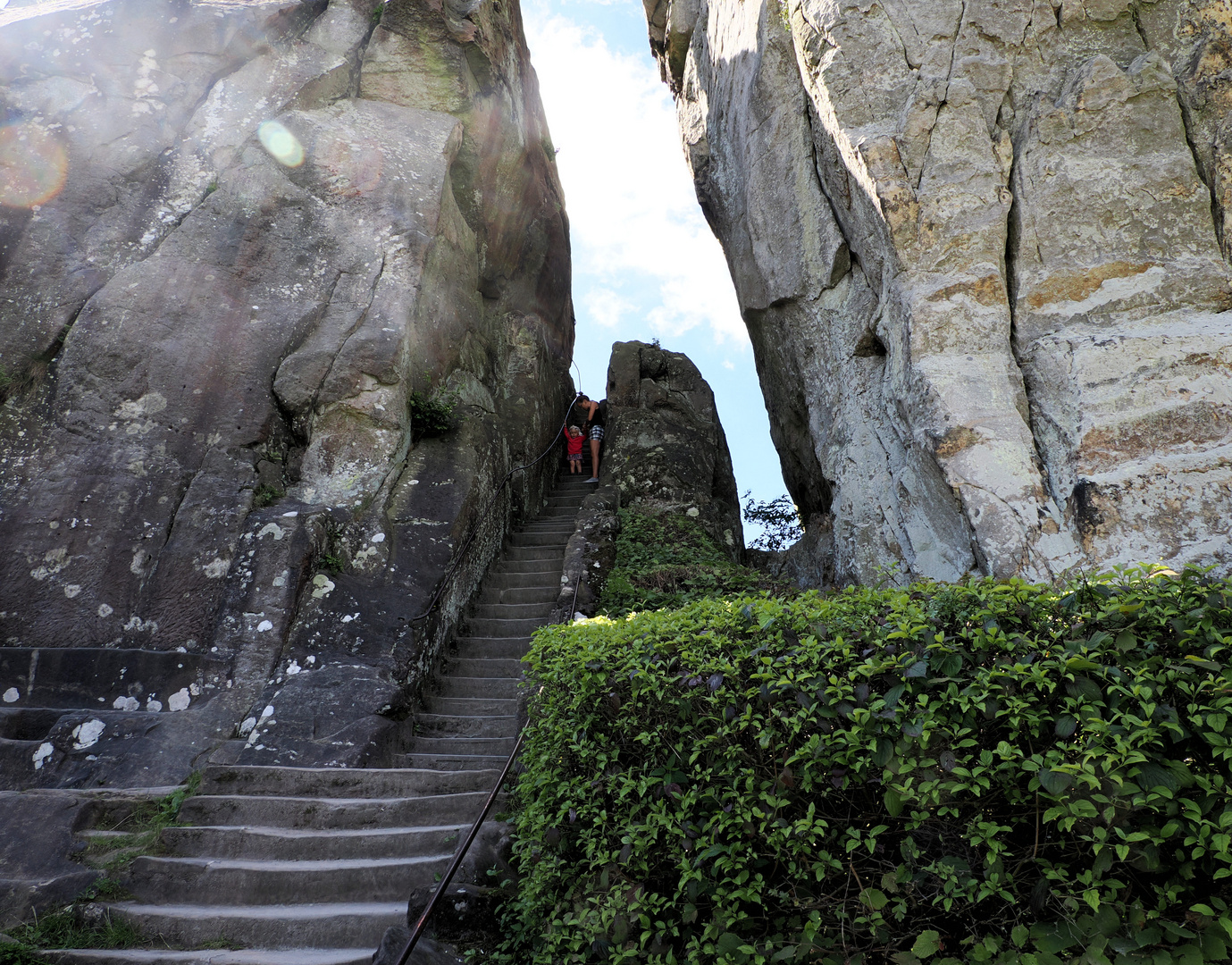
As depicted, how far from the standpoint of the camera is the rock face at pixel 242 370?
6637 millimetres

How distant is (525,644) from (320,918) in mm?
3818

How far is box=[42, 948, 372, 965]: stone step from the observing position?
4008 mm

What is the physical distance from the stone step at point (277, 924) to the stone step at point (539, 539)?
239 inches

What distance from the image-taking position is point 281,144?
380 inches

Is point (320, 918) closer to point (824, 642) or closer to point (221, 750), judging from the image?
point (221, 750)

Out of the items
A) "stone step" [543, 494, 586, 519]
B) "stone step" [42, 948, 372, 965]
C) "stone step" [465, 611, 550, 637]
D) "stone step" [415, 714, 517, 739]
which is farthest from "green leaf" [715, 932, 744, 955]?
"stone step" [543, 494, 586, 519]

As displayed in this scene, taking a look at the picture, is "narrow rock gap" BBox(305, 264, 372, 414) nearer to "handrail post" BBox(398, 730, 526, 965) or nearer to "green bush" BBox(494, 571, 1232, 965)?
"handrail post" BBox(398, 730, 526, 965)

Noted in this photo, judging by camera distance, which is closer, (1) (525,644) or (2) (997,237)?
(2) (997,237)

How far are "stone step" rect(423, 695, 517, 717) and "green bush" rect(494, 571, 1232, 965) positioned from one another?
3.09 meters

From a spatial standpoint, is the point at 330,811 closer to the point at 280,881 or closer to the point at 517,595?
the point at 280,881

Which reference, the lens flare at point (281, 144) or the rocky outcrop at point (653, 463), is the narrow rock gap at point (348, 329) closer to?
the lens flare at point (281, 144)

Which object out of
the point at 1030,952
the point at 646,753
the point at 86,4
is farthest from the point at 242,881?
the point at 86,4

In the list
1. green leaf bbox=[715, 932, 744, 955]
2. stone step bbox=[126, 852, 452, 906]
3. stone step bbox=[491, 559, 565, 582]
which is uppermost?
stone step bbox=[491, 559, 565, 582]

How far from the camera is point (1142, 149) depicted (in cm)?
651
